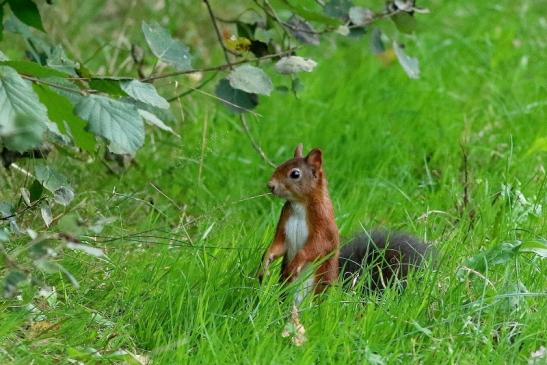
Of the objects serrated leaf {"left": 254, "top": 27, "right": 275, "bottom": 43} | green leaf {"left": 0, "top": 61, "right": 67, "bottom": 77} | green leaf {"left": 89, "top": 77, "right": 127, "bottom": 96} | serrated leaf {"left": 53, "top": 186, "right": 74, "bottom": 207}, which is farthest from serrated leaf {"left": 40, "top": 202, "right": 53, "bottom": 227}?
serrated leaf {"left": 254, "top": 27, "right": 275, "bottom": 43}

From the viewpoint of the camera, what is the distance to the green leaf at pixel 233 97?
4.37 m

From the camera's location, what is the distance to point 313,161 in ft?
12.8

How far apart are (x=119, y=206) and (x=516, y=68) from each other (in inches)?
113

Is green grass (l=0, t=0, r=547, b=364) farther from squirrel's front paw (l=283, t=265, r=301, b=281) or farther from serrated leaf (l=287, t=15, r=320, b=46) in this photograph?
serrated leaf (l=287, t=15, r=320, b=46)

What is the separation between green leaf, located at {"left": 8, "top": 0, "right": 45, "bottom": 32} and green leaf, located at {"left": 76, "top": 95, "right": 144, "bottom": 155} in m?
0.76

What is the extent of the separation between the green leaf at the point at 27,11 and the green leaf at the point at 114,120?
0.76 metres

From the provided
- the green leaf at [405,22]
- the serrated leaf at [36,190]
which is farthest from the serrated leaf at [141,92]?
the green leaf at [405,22]

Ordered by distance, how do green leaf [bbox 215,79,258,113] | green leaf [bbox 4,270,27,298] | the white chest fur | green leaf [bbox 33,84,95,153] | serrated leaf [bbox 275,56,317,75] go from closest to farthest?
green leaf [bbox 4,270,27,298] < green leaf [bbox 33,84,95,153] < the white chest fur < serrated leaf [bbox 275,56,317,75] < green leaf [bbox 215,79,258,113]

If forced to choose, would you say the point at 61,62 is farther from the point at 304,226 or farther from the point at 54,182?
the point at 304,226

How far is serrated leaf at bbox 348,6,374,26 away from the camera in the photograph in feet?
15.2

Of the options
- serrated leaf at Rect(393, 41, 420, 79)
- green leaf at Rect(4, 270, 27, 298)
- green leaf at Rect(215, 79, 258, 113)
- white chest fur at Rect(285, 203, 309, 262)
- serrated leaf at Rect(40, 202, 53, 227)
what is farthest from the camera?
serrated leaf at Rect(393, 41, 420, 79)

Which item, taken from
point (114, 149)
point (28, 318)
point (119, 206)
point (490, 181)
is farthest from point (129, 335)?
point (490, 181)

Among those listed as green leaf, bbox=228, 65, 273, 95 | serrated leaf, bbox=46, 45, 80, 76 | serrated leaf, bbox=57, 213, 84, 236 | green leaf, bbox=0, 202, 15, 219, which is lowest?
green leaf, bbox=0, 202, 15, 219

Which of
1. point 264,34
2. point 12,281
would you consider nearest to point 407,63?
point 264,34
